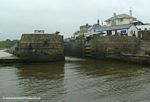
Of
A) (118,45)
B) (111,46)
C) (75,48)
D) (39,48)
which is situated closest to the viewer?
(39,48)

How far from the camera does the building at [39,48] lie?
24.2 metres

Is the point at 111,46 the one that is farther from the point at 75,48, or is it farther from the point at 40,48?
the point at 75,48

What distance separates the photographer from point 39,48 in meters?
24.3

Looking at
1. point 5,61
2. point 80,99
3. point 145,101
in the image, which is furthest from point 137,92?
point 5,61

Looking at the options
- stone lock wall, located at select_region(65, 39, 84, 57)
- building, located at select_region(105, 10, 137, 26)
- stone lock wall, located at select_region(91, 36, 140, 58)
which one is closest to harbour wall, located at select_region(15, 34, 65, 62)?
stone lock wall, located at select_region(91, 36, 140, 58)

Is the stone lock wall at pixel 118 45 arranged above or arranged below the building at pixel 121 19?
below

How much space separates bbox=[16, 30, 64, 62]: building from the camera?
24.2m

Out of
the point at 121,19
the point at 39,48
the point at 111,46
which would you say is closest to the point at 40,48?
the point at 39,48

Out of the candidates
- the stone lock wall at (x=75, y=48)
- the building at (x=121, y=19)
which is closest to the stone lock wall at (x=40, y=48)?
the stone lock wall at (x=75, y=48)

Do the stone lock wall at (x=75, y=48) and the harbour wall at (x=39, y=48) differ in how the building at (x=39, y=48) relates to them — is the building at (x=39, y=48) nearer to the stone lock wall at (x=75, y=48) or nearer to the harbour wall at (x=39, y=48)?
the harbour wall at (x=39, y=48)

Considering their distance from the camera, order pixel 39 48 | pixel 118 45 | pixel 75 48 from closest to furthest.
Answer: pixel 39 48, pixel 118 45, pixel 75 48

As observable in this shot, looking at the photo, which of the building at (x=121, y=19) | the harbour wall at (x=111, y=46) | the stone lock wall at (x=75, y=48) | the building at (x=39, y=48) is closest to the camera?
the building at (x=39, y=48)

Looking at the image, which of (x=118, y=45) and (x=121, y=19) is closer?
(x=118, y=45)

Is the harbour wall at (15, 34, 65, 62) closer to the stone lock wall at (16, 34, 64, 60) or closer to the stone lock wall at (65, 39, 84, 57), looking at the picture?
the stone lock wall at (16, 34, 64, 60)
